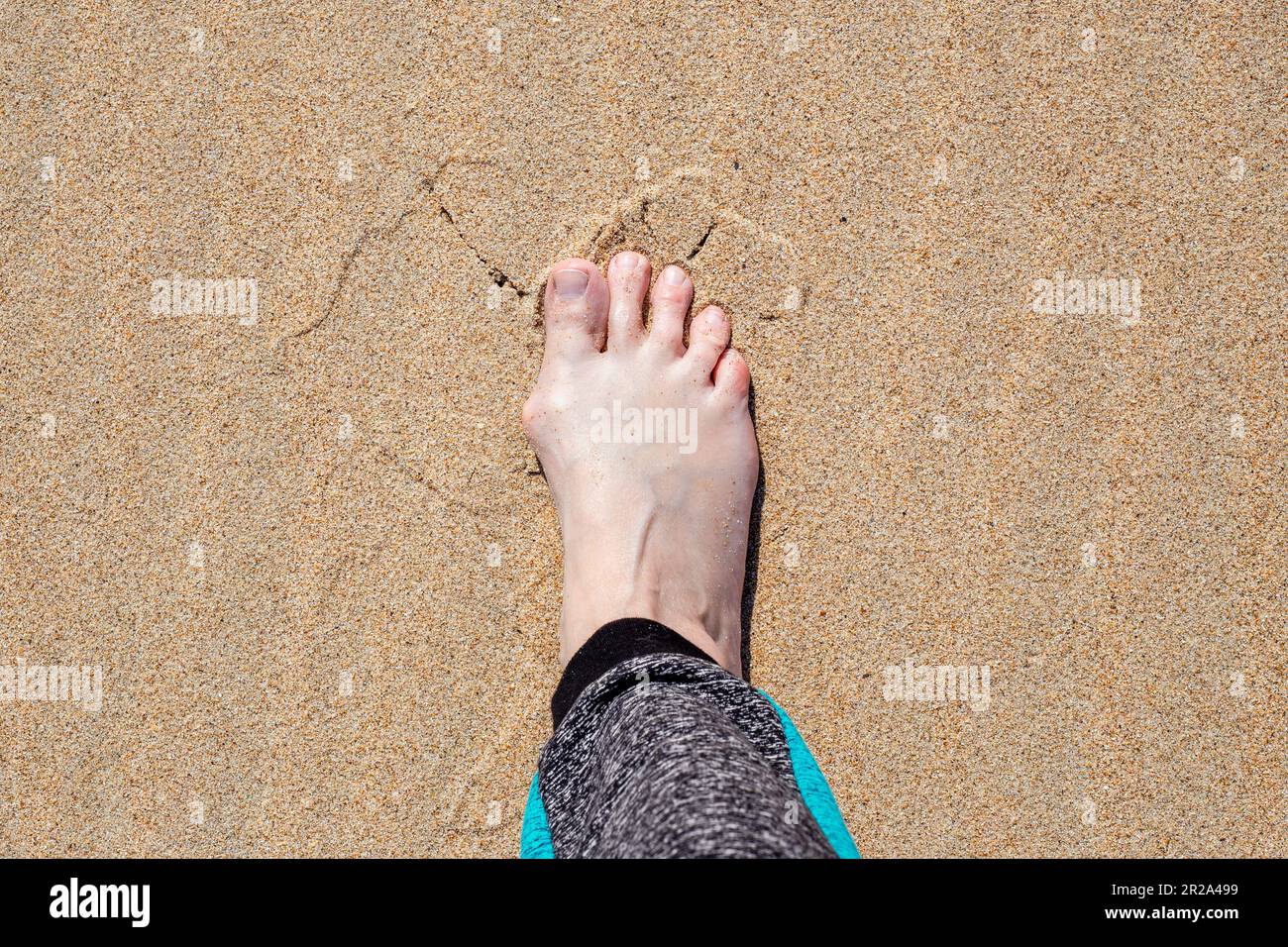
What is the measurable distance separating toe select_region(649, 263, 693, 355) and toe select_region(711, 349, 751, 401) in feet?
0.29

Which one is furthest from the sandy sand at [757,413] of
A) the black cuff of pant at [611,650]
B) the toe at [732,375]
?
the black cuff of pant at [611,650]

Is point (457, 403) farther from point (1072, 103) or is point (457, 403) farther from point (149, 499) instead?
point (1072, 103)

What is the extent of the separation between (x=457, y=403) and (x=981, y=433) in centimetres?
100

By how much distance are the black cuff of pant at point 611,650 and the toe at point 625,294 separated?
55 cm

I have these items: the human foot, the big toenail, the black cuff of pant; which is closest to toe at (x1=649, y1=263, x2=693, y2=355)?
the human foot

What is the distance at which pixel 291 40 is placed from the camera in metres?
1.65

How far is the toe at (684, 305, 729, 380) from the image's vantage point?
1.62 m

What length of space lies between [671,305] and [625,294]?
0.09 m

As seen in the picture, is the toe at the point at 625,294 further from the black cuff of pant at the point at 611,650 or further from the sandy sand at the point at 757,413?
the black cuff of pant at the point at 611,650

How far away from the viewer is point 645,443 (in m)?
1.65

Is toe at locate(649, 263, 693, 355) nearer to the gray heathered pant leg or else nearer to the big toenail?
the big toenail

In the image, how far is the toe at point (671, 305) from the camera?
5.33ft

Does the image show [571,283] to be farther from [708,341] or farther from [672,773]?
[672,773]

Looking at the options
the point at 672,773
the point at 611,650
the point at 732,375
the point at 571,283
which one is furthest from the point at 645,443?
the point at 672,773
